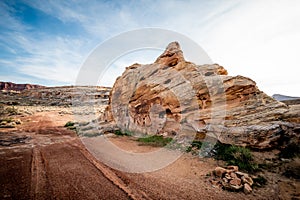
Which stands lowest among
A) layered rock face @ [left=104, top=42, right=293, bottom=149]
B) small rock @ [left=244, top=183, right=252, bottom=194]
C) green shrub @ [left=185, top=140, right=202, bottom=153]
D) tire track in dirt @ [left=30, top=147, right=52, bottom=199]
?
tire track in dirt @ [left=30, top=147, right=52, bottom=199]

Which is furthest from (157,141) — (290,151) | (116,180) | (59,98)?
(59,98)

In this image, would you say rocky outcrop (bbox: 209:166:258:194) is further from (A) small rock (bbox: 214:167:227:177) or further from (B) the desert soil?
(B) the desert soil

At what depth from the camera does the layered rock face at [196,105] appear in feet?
28.2

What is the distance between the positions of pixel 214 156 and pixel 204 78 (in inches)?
253

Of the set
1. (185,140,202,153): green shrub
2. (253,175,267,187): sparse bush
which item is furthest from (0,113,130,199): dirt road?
(185,140,202,153): green shrub

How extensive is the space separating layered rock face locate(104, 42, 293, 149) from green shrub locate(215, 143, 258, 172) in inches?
26.2

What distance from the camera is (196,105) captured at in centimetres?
1176

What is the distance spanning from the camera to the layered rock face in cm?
859

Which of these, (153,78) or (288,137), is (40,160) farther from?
(288,137)

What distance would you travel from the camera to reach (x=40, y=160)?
784cm

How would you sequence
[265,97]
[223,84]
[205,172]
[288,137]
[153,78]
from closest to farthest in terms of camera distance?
[205,172] → [288,137] → [265,97] → [223,84] → [153,78]

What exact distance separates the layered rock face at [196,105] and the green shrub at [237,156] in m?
0.67

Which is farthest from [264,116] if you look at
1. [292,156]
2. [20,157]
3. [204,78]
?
[20,157]

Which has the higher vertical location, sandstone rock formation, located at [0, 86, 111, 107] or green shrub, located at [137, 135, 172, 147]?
sandstone rock formation, located at [0, 86, 111, 107]
